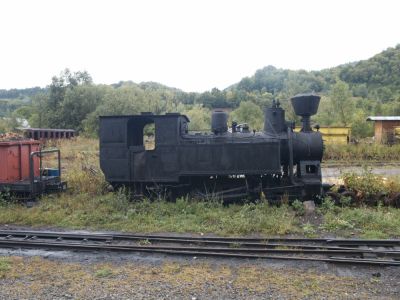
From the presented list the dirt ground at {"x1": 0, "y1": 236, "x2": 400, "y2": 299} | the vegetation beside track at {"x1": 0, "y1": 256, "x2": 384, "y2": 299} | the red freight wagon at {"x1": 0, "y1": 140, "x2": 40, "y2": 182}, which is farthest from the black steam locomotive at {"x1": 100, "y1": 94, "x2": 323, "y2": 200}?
the vegetation beside track at {"x1": 0, "y1": 256, "x2": 384, "y2": 299}

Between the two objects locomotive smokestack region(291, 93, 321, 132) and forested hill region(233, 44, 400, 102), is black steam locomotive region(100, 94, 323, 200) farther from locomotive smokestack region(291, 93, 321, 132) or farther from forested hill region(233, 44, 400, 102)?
forested hill region(233, 44, 400, 102)

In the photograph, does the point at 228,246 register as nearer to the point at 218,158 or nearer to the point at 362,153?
the point at 218,158

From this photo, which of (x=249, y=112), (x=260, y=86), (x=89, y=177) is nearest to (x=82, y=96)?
(x=249, y=112)

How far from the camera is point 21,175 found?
38.4 feet

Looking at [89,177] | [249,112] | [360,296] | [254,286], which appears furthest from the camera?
[249,112]

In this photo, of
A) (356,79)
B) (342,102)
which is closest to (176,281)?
(342,102)

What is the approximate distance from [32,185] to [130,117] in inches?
139

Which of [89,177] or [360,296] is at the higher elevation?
[89,177]

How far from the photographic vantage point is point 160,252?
7.08 meters

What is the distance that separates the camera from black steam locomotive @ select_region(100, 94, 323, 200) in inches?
410

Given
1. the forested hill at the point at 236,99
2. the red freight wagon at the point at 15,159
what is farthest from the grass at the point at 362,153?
the red freight wagon at the point at 15,159

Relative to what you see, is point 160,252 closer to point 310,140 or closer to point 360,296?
point 360,296

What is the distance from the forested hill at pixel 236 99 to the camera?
34.6 metres

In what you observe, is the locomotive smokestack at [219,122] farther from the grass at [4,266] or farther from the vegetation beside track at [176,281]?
the grass at [4,266]
